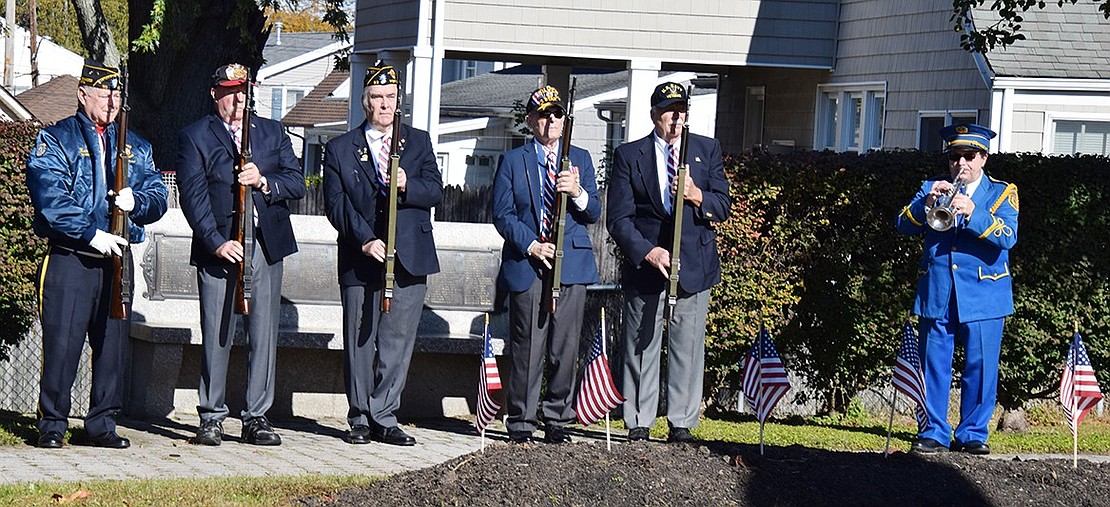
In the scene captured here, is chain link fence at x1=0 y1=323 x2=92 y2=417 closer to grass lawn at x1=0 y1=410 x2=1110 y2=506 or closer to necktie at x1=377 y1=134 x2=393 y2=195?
grass lawn at x1=0 y1=410 x2=1110 y2=506

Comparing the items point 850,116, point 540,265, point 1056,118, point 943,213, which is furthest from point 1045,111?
point 540,265

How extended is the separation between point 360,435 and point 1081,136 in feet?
32.4

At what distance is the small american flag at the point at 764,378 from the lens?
311 inches

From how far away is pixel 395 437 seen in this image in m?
8.84

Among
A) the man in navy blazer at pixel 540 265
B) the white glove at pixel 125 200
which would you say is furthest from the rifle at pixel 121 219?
the man in navy blazer at pixel 540 265

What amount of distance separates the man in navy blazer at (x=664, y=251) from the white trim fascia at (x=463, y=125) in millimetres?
25376

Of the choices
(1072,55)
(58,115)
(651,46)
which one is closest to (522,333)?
(1072,55)

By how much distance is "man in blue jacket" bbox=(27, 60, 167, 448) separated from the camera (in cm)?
810

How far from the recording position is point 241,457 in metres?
8.23

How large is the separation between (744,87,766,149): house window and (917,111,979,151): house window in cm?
475

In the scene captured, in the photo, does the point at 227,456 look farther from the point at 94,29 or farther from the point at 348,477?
the point at 94,29

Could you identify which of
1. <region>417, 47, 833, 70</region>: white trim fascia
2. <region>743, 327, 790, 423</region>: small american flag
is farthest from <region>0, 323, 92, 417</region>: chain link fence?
<region>417, 47, 833, 70</region>: white trim fascia

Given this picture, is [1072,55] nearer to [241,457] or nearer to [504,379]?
[504,379]

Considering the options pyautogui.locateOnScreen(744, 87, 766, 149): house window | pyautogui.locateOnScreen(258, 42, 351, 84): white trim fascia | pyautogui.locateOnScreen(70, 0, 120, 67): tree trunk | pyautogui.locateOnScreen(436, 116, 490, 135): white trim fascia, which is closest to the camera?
pyautogui.locateOnScreen(70, 0, 120, 67): tree trunk
